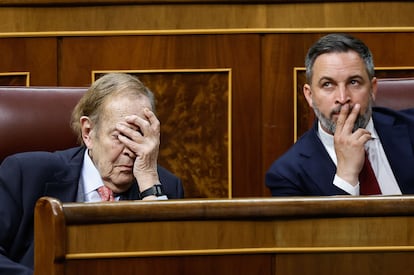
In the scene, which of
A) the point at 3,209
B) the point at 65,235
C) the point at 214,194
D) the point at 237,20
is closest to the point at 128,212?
the point at 65,235

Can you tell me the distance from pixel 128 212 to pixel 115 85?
1.64ft

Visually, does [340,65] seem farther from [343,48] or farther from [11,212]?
[11,212]

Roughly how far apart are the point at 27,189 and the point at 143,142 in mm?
195

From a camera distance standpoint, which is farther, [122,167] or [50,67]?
[50,67]

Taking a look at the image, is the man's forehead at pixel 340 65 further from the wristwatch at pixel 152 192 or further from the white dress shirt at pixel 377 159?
the wristwatch at pixel 152 192

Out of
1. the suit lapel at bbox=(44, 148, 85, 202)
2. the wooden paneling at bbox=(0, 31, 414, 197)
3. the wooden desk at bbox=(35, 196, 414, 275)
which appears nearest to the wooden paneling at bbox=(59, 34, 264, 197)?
the wooden paneling at bbox=(0, 31, 414, 197)

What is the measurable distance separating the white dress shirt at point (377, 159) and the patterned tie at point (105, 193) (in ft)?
1.10

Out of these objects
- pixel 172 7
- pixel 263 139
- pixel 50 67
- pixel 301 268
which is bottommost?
pixel 301 268

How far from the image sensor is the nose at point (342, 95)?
155cm

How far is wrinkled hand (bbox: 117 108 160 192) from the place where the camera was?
4.63 ft

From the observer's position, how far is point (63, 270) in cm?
96

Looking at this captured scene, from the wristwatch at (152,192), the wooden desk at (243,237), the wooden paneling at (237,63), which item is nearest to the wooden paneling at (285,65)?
the wooden paneling at (237,63)

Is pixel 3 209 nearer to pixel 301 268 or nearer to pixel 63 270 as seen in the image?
pixel 63 270

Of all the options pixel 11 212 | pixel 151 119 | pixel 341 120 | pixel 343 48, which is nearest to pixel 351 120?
pixel 341 120
